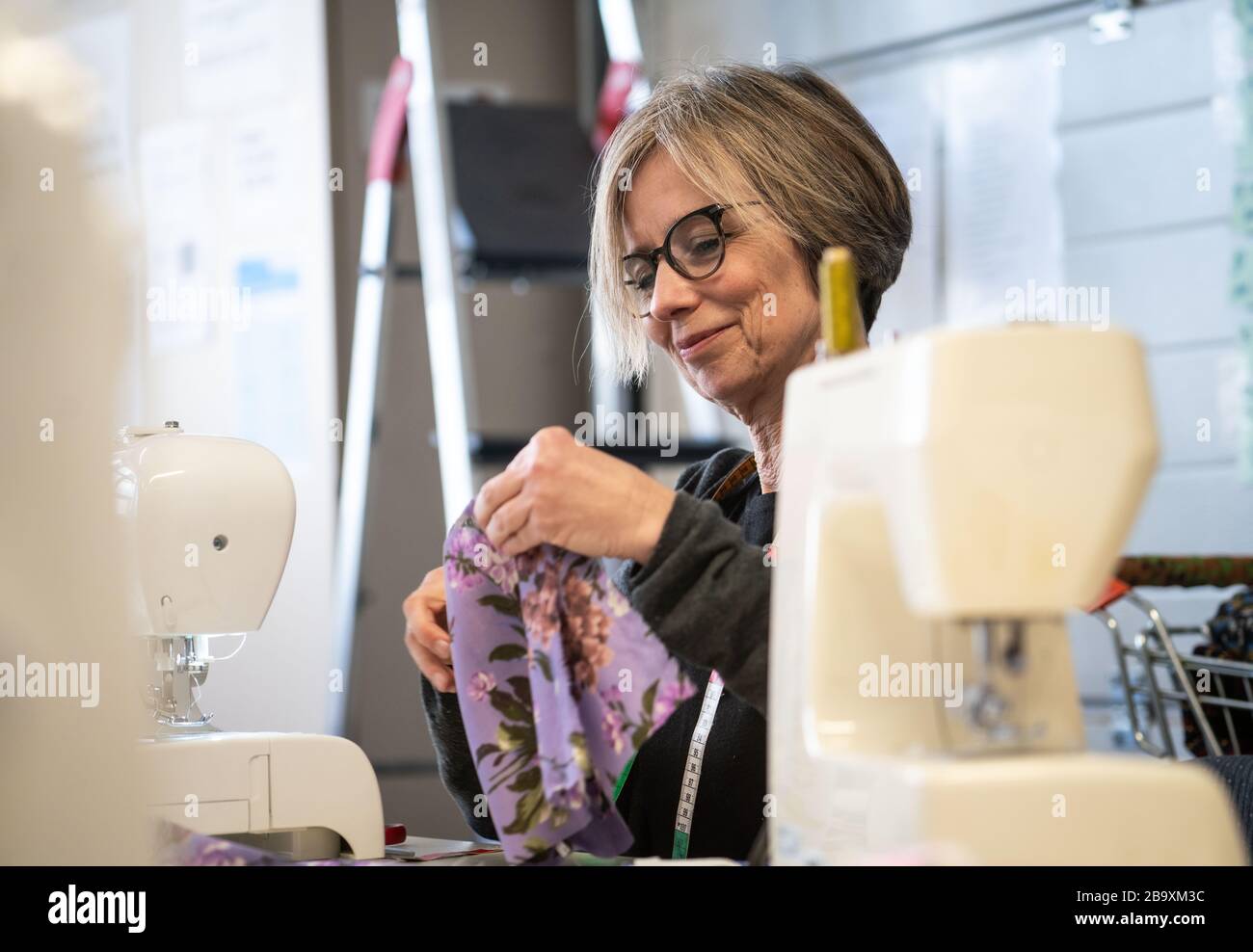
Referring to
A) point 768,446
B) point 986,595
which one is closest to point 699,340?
point 768,446

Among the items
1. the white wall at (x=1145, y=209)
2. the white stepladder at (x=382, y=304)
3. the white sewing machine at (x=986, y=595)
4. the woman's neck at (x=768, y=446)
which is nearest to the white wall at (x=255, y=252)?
the white stepladder at (x=382, y=304)

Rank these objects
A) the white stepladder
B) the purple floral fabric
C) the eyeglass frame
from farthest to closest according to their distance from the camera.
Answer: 1. the white stepladder
2. the eyeglass frame
3. the purple floral fabric

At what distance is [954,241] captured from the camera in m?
3.23

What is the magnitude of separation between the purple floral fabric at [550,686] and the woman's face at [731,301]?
0.52m

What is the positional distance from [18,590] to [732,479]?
0.99m

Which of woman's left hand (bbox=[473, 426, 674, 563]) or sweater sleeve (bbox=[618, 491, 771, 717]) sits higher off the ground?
woman's left hand (bbox=[473, 426, 674, 563])

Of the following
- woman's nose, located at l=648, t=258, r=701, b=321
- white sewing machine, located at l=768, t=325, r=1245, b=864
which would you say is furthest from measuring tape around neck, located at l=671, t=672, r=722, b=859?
white sewing machine, located at l=768, t=325, r=1245, b=864

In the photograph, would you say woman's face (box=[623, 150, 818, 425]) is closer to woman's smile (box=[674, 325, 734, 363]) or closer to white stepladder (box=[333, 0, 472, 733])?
woman's smile (box=[674, 325, 734, 363])

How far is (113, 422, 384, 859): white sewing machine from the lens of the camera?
3.95 ft

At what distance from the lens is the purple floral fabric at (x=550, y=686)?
102 centimetres

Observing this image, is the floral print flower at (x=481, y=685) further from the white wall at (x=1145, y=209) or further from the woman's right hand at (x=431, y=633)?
the white wall at (x=1145, y=209)

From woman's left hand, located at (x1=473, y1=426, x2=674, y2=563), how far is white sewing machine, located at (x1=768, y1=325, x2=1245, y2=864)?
216 millimetres

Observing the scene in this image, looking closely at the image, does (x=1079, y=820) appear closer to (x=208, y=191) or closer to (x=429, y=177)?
(x=429, y=177)

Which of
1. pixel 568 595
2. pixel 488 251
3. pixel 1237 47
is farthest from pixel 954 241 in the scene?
pixel 568 595
